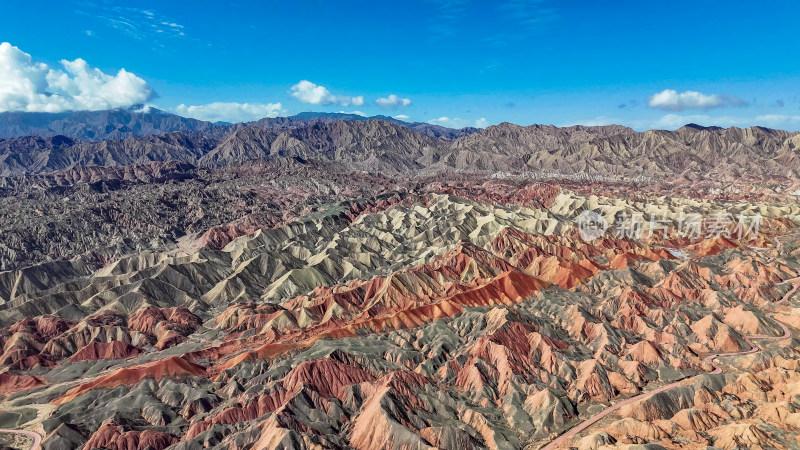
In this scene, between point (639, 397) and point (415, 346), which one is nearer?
point (639, 397)

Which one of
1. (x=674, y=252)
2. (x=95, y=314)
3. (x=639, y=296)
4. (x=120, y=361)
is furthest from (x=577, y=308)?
(x=95, y=314)

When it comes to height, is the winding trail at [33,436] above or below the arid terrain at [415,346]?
below

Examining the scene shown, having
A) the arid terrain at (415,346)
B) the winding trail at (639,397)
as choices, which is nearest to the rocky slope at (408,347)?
the arid terrain at (415,346)

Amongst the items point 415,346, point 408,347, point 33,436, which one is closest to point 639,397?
point 415,346

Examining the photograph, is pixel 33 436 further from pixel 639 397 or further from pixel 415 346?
pixel 639 397

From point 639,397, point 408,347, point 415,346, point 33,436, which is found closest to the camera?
point 33,436

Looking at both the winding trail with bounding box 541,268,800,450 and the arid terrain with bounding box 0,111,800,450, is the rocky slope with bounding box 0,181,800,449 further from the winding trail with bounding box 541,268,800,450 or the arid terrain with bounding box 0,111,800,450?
the winding trail with bounding box 541,268,800,450

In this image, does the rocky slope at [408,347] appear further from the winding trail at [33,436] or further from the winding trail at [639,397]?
the winding trail at [33,436]

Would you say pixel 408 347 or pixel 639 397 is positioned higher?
pixel 408 347

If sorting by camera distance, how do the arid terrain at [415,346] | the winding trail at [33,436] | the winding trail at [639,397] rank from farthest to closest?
the winding trail at [33,436], the arid terrain at [415,346], the winding trail at [639,397]

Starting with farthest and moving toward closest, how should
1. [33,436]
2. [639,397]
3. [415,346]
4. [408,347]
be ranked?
[415,346] < [408,347] < [639,397] < [33,436]

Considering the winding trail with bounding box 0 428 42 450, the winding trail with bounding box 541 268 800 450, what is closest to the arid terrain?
the winding trail with bounding box 0 428 42 450

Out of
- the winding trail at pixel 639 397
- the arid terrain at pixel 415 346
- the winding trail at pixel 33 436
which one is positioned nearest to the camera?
the winding trail at pixel 639 397
